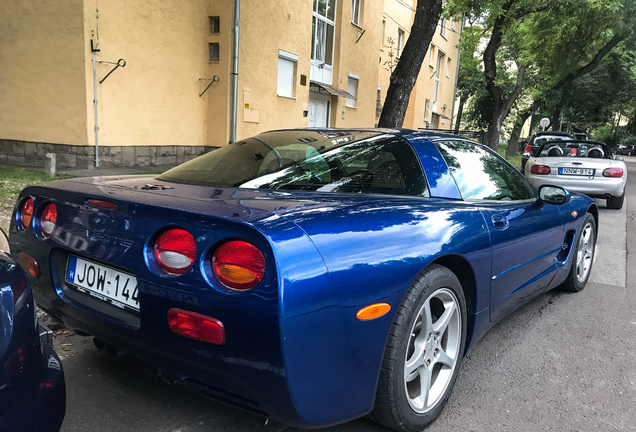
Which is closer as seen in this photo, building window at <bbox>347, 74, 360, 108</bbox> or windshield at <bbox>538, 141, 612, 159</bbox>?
windshield at <bbox>538, 141, 612, 159</bbox>

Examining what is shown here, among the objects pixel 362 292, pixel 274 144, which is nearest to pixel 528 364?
pixel 362 292

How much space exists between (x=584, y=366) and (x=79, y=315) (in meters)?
2.76

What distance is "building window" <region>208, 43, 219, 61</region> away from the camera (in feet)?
39.7

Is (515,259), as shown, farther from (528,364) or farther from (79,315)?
(79,315)

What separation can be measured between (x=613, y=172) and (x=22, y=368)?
10.8 m

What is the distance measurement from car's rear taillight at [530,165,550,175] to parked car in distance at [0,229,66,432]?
32.5 feet

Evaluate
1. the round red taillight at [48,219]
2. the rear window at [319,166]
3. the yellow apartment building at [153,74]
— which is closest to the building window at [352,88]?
the yellow apartment building at [153,74]

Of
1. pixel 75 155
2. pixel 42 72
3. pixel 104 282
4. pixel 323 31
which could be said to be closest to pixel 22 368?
pixel 104 282

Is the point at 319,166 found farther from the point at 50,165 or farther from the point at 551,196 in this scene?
the point at 50,165

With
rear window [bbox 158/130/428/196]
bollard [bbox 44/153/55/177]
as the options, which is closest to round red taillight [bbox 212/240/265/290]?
rear window [bbox 158/130/428/196]

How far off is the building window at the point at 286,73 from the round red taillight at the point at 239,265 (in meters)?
12.8

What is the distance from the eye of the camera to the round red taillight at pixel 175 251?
1.79 m

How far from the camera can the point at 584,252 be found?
4.52 meters

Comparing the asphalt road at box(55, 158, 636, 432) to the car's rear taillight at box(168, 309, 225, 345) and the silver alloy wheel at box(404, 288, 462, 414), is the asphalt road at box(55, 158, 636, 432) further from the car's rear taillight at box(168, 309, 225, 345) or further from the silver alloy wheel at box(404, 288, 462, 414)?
the car's rear taillight at box(168, 309, 225, 345)
